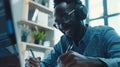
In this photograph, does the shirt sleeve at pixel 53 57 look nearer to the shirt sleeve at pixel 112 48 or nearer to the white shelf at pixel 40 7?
the shirt sleeve at pixel 112 48

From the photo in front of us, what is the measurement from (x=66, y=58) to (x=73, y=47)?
1.50 feet

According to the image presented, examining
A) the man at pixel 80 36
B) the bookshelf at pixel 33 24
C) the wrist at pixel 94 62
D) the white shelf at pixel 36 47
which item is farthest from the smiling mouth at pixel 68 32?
the white shelf at pixel 36 47

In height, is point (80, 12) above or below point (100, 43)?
above

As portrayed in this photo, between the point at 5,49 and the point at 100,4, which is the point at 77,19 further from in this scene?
the point at 100,4

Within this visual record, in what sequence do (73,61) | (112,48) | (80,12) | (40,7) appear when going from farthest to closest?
1. (40,7)
2. (80,12)
3. (112,48)
4. (73,61)

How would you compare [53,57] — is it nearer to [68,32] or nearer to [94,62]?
[68,32]

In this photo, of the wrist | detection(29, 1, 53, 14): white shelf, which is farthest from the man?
detection(29, 1, 53, 14): white shelf

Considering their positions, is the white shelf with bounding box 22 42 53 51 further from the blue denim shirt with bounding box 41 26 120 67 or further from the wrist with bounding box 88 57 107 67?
the wrist with bounding box 88 57 107 67

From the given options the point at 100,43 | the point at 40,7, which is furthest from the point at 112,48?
the point at 40,7

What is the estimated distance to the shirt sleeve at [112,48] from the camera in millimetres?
580

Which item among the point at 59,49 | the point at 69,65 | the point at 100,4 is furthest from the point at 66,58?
the point at 100,4

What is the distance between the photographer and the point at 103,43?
0.87m

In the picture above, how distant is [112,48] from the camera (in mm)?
744

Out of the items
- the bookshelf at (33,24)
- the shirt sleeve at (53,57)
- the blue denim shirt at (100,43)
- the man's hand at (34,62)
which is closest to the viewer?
the blue denim shirt at (100,43)
